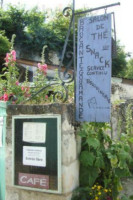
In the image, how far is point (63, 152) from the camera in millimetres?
2830

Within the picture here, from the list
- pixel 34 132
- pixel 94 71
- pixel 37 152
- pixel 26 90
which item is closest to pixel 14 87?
pixel 26 90

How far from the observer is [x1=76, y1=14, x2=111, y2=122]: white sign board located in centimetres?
301

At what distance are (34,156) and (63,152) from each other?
1.27 feet

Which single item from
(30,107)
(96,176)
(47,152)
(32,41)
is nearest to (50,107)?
(30,107)

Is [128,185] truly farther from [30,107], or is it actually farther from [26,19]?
[26,19]

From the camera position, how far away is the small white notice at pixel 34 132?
2.94 m

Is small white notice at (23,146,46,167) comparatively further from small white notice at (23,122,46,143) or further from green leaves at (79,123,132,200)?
green leaves at (79,123,132,200)

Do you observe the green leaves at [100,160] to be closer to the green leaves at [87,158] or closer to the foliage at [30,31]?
the green leaves at [87,158]

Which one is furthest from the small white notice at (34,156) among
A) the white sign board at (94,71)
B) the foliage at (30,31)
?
the foliage at (30,31)

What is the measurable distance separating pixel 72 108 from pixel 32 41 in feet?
62.1

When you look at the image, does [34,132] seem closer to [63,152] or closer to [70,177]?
[63,152]

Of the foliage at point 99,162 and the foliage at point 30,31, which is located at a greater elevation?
the foliage at point 30,31

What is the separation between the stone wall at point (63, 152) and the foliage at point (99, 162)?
4.4 inches

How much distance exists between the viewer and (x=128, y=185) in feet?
15.6
